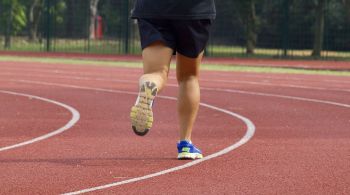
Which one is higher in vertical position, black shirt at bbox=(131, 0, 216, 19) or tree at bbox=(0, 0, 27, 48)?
black shirt at bbox=(131, 0, 216, 19)

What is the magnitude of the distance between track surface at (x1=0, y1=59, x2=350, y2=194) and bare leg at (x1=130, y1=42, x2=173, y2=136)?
375mm

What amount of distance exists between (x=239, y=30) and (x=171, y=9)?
123 ft

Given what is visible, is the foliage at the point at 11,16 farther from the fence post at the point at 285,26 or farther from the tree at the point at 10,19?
the fence post at the point at 285,26

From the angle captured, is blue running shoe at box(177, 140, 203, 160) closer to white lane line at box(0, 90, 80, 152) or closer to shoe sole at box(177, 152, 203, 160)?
shoe sole at box(177, 152, 203, 160)

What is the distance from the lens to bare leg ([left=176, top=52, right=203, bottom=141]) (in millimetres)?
8227

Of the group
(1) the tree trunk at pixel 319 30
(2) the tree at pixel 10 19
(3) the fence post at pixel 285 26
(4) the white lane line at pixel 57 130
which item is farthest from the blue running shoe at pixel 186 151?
(2) the tree at pixel 10 19

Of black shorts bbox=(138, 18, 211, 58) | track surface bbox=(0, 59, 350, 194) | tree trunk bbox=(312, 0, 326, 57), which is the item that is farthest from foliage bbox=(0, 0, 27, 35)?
black shorts bbox=(138, 18, 211, 58)

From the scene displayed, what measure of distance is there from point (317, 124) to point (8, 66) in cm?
1700

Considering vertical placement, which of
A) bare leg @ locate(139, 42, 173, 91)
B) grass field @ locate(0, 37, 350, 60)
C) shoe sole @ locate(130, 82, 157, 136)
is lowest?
grass field @ locate(0, 37, 350, 60)

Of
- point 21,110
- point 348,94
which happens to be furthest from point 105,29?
point 21,110

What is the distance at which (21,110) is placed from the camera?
13.6 meters

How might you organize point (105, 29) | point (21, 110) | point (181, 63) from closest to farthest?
1. point (181, 63)
2. point (21, 110)
3. point (105, 29)

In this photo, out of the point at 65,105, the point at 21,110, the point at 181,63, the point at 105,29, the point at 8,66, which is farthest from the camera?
the point at 105,29

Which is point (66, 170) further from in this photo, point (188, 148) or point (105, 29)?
point (105, 29)
